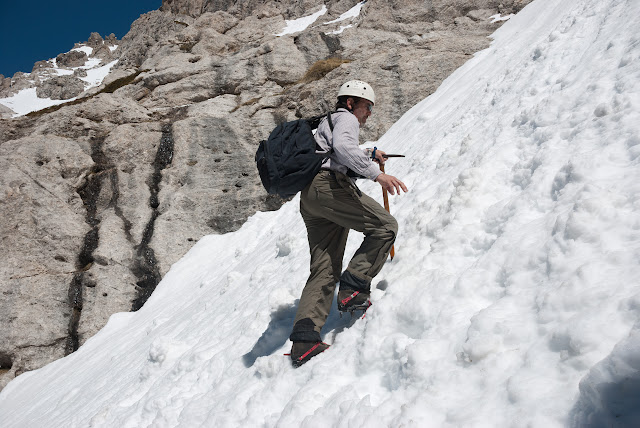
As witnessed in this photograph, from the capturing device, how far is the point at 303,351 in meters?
4.66

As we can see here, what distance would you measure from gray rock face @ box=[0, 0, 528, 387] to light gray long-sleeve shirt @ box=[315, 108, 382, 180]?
13.3m

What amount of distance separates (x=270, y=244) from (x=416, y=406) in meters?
9.32

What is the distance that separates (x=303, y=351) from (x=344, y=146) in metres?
2.57

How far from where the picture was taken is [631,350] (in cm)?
216

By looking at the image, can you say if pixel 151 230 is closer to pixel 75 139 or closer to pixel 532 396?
pixel 75 139

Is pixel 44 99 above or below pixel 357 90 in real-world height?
above

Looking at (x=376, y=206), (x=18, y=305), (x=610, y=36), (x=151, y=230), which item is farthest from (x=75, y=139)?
(x=610, y=36)

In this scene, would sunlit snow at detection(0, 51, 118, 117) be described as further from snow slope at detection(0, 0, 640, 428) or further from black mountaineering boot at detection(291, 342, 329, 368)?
black mountaineering boot at detection(291, 342, 329, 368)

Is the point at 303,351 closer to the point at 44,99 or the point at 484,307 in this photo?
the point at 484,307

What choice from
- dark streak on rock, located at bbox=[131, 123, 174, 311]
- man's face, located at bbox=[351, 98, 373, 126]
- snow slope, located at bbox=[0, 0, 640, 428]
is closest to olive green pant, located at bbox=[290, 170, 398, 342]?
snow slope, located at bbox=[0, 0, 640, 428]

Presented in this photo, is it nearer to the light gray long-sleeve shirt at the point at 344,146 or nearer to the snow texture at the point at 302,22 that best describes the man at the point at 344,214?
the light gray long-sleeve shirt at the point at 344,146

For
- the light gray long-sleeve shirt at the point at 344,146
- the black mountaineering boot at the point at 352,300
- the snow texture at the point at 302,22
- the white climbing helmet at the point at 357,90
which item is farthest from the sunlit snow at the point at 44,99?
the black mountaineering boot at the point at 352,300

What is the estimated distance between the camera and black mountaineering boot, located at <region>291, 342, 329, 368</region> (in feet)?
15.3

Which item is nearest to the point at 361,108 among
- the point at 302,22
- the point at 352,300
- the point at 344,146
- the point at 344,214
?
the point at 344,146
